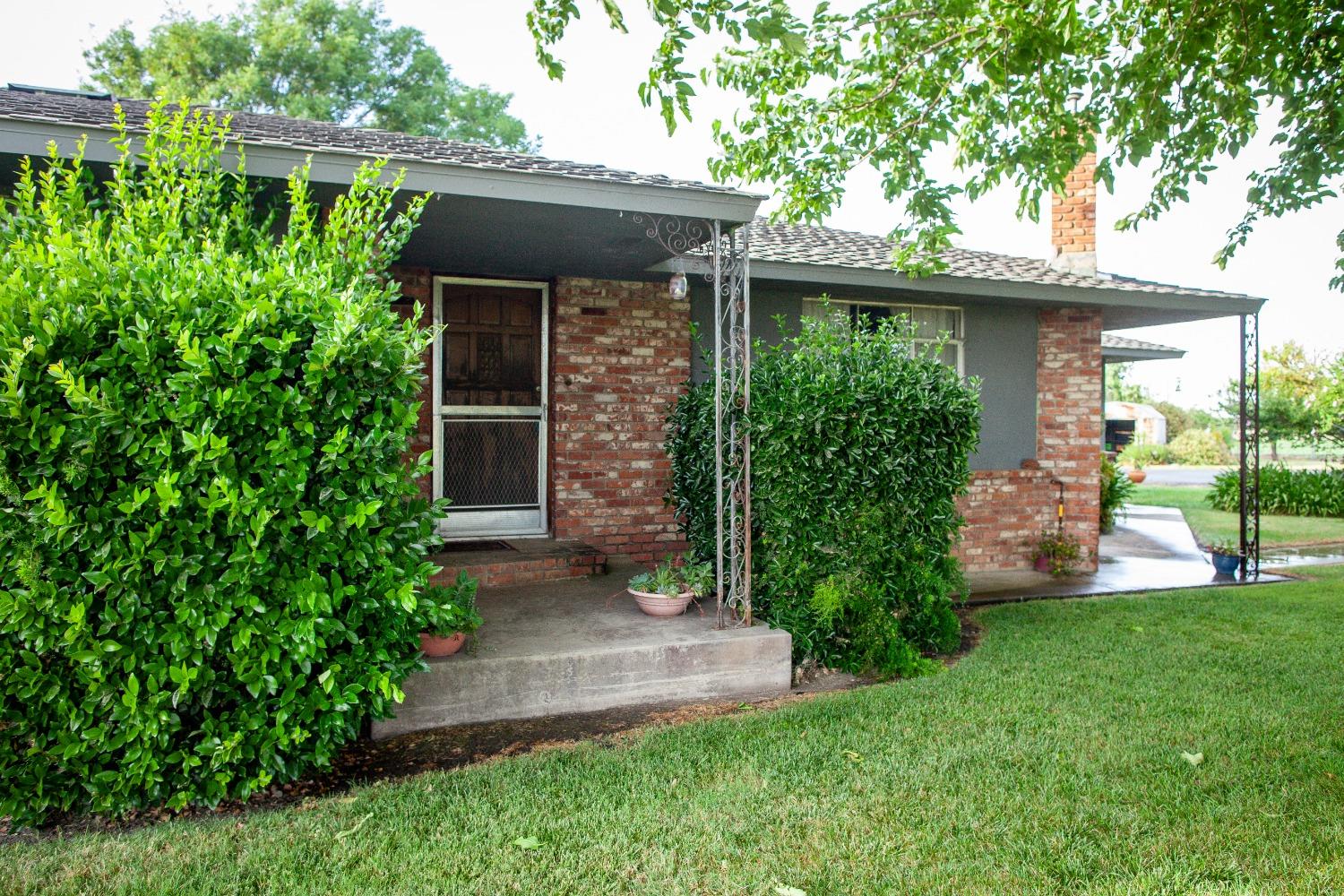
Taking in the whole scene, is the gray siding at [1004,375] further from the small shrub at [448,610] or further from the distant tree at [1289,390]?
the distant tree at [1289,390]

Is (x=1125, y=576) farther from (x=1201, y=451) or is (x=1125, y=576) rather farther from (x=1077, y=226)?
(x=1201, y=451)

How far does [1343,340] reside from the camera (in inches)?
851

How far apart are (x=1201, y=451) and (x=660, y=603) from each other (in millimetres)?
35735

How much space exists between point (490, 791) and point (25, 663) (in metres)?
1.80

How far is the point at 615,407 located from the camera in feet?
24.9

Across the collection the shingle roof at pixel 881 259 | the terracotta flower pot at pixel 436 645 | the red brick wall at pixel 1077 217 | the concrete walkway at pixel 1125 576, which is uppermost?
the red brick wall at pixel 1077 217

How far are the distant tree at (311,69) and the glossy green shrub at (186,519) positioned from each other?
19.6 meters

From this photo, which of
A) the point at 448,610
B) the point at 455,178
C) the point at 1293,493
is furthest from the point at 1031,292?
the point at 1293,493

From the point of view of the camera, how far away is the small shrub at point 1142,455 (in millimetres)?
28091

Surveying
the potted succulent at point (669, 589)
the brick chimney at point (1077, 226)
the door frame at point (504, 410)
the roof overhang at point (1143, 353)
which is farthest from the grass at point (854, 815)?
the roof overhang at point (1143, 353)

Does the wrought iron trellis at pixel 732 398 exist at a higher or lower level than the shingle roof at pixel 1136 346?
lower

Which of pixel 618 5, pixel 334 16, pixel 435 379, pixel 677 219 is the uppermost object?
pixel 334 16

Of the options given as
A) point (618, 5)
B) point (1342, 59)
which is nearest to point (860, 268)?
point (1342, 59)

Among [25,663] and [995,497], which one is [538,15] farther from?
[995,497]
